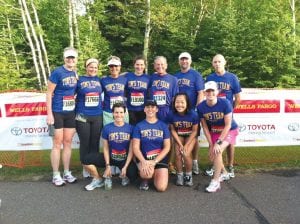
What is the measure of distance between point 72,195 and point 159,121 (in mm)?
1675

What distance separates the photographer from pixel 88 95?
19.0ft

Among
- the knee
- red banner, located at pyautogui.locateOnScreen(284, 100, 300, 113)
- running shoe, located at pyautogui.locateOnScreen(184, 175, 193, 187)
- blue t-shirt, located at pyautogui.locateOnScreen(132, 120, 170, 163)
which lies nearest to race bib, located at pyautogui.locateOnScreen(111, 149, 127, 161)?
blue t-shirt, located at pyautogui.locateOnScreen(132, 120, 170, 163)

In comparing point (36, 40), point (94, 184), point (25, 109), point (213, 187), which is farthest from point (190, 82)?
point (36, 40)

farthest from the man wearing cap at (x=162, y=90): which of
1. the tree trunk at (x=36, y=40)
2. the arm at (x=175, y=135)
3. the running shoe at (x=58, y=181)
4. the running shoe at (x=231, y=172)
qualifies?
the tree trunk at (x=36, y=40)

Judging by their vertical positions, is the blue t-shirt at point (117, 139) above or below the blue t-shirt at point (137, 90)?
below

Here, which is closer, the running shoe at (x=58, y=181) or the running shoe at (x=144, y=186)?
the running shoe at (x=144, y=186)

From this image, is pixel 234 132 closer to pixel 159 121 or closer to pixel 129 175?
pixel 159 121

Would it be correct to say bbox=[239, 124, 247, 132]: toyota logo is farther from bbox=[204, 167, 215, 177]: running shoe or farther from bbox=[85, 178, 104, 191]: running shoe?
bbox=[85, 178, 104, 191]: running shoe

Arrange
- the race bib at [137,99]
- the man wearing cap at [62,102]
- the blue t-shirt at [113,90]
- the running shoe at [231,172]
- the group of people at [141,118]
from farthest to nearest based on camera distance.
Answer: the running shoe at [231,172]
the race bib at [137,99]
the blue t-shirt at [113,90]
the man wearing cap at [62,102]
the group of people at [141,118]

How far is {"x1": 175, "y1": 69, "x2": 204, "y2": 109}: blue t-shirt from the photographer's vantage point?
6.11m

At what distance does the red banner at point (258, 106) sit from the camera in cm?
712

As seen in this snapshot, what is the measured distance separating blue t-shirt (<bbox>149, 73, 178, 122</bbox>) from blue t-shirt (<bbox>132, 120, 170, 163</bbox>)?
0.43 meters

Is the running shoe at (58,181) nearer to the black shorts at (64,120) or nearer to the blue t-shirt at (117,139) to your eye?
the black shorts at (64,120)

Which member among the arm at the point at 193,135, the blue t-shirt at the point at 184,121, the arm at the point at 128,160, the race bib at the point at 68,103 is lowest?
the arm at the point at 128,160
